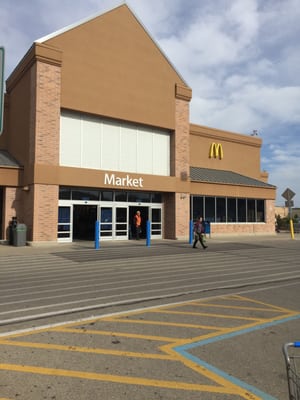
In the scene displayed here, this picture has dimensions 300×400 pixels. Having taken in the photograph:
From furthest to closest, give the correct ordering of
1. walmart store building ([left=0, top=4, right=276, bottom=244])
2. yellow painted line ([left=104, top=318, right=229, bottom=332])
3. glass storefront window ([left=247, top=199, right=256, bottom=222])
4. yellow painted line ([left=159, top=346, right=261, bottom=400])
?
glass storefront window ([left=247, top=199, right=256, bottom=222])
walmart store building ([left=0, top=4, right=276, bottom=244])
yellow painted line ([left=104, top=318, right=229, bottom=332])
yellow painted line ([left=159, top=346, right=261, bottom=400])

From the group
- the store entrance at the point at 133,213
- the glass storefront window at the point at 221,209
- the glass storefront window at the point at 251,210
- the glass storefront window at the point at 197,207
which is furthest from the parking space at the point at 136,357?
the glass storefront window at the point at 251,210

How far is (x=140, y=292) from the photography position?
8.28 m

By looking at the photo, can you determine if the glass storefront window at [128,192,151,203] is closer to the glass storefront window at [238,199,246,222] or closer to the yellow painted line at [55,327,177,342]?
the glass storefront window at [238,199,246,222]

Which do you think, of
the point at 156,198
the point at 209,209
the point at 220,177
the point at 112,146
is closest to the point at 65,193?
the point at 112,146

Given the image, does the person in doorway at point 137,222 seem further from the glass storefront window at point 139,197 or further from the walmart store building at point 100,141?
the glass storefront window at point 139,197

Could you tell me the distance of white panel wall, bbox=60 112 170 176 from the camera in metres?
21.1

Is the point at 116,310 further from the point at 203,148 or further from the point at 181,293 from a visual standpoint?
the point at 203,148

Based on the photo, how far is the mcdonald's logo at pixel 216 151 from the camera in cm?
3084

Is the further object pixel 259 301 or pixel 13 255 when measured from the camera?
pixel 13 255

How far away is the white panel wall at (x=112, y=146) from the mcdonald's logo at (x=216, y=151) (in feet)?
21.8

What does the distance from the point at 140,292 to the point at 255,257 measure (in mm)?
8116

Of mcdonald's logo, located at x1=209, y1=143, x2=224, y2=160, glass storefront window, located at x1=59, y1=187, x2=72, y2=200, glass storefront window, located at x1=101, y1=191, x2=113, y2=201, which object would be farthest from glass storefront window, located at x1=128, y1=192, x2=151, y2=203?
mcdonald's logo, located at x1=209, y1=143, x2=224, y2=160

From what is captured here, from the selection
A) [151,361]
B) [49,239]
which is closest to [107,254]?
[49,239]

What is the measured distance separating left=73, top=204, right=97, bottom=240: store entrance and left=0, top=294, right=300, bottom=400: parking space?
16199mm
